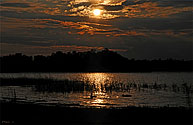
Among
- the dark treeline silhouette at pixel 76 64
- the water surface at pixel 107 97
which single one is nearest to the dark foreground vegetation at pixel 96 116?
the water surface at pixel 107 97

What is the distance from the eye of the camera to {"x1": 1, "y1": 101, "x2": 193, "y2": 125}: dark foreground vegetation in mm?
17641

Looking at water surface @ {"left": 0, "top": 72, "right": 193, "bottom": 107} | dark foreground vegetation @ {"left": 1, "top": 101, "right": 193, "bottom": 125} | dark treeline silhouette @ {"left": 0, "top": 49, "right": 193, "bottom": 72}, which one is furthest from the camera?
dark treeline silhouette @ {"left": 0, "top": 49, "right": 193, "bottom": 72}

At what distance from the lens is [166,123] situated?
1742 centimetres

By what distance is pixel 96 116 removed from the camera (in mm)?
19484

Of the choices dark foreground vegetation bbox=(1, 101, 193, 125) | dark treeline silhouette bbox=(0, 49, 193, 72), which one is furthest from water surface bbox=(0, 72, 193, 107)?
dark treeline silhouette bbox=(0, 49, 193, 72)

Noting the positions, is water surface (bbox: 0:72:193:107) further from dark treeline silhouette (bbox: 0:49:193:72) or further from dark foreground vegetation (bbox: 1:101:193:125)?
dark treeline silhouette (bbox: 0:49:193:72)

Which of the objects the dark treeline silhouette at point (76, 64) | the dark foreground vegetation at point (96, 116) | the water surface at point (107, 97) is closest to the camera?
the dark foreground vegetation at point (96, 116)

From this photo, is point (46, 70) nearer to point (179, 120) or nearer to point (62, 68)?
point (62, 68)

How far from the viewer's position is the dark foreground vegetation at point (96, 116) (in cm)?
1764

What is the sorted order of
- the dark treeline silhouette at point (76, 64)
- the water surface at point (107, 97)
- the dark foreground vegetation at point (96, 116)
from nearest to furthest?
Answer: 1. the dark foreground vegetation at point (96, 116)
2. the water surface at point (107, 97)
3. the dark treeline silhouette at point (76, 64)

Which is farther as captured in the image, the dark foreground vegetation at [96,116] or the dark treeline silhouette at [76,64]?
the dark treeline silhouette at [76,64]

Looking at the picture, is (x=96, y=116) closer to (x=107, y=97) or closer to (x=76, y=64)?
(x=107, y=97)

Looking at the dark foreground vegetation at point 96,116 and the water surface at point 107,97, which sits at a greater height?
the dark foreground vegetation at point 96,116

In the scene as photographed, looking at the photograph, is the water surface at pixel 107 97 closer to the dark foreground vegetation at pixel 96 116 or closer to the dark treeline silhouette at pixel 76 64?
the dark foreground vegetation at pixel 96 116
